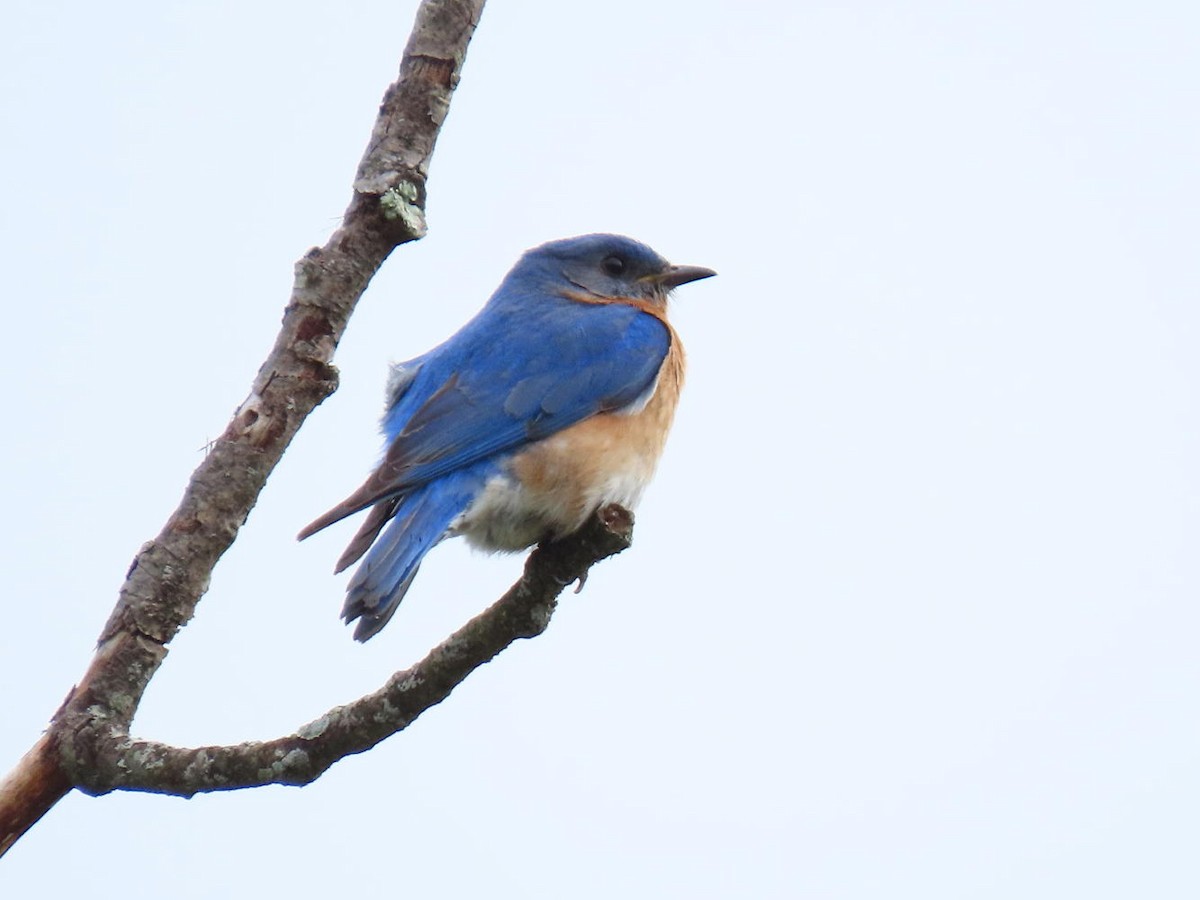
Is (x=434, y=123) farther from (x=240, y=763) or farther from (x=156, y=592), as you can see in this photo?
(x=240, y=763)

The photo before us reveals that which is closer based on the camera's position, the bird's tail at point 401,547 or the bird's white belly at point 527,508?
the bird's tail at point 401,547

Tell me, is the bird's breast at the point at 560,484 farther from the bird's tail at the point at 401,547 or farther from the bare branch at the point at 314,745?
the bare branch at the point at 314,745

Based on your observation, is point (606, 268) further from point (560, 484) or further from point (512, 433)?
point (560, 484)

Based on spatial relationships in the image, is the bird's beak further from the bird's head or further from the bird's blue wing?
the bird's blue wing

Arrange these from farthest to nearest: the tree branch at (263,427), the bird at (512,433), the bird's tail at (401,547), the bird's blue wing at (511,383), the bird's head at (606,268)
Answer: the bird's head at (606,268) < the bird's blue wing at (511,383) < the bird at (512,433) < the bird's tail at (401,547) < the tree branch at (263,427)

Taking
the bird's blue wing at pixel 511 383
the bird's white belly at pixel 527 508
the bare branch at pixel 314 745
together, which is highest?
the bird's blue wing at pixel 511 383

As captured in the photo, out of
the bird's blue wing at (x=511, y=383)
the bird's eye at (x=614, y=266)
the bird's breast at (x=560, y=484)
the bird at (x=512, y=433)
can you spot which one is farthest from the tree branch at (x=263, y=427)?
the bird's eye at (x=614, y=266)
